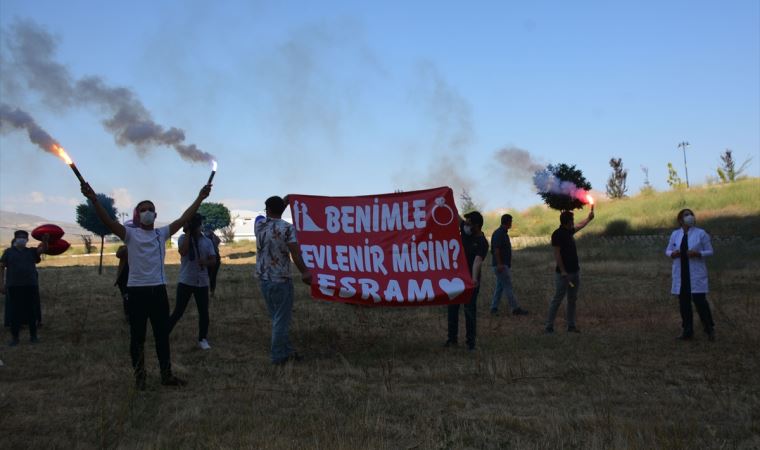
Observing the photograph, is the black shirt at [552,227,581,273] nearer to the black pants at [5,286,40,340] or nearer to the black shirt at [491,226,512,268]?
the black shirt at [491,226,512,268]

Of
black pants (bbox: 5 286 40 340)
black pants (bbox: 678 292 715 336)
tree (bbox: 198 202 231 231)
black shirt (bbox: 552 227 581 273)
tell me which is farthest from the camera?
tree (bbox: 198 202 231 231)

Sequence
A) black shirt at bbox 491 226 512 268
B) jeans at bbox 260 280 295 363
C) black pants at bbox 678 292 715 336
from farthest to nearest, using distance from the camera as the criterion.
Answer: black shirt at bbox 491 226 512 268 < black pants at bbox 678 292 715 336 < jeans at bbox 260 280 295 363

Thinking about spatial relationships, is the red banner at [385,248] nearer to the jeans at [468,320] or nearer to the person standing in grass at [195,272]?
the jeans at [468,320]

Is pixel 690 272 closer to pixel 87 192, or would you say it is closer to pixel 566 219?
pixel 566 219

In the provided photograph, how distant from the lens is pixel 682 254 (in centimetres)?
1031

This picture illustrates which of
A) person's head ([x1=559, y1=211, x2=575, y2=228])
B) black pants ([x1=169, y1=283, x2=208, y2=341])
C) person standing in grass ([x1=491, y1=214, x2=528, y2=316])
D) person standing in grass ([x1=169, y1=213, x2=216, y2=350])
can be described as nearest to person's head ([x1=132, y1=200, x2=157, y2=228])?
person standing in grass ([x1=169, y1=213, x2=216, y2=350])

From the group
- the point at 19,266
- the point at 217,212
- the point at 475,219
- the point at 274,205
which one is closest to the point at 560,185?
the point at 475,219

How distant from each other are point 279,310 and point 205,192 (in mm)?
1888

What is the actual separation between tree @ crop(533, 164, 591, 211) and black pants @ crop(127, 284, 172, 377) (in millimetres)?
10453

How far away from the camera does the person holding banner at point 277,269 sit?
28.2 feet

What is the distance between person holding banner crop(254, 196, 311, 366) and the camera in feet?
28.2

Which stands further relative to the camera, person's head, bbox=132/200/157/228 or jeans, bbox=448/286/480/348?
jeans, bbox=448/286/480/348

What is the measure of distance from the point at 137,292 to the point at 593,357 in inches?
211

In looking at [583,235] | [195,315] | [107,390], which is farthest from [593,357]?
[583,235]
